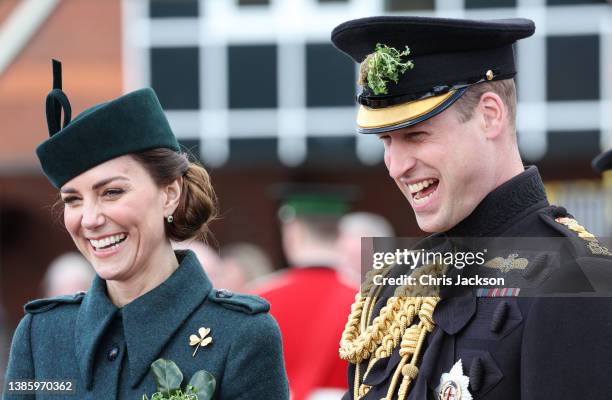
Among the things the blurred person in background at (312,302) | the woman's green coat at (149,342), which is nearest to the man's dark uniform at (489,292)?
the woman's green coat at (149,342)

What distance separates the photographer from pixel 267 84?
13.9m

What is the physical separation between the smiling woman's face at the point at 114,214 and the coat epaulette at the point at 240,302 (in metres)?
0.26

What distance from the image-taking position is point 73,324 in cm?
345

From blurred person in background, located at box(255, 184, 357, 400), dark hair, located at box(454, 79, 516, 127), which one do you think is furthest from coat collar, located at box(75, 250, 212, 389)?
blurred person in background, located at box(255, 184, 357, 400)

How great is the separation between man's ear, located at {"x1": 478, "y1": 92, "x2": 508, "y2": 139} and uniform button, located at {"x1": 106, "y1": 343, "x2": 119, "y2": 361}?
4.13 ft

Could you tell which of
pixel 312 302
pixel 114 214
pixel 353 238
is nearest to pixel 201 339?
pixel 114 214

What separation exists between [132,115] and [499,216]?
1.11m

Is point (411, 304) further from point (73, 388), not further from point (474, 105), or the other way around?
point (73, 388)

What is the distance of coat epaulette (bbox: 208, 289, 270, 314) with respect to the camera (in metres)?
3.34

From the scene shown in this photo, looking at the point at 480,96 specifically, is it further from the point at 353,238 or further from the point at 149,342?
the point at 353,238

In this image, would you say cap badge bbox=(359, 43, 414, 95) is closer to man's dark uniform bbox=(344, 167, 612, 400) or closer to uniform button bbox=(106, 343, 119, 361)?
man's dark uniform bbox=(344, 167, 612, 400)

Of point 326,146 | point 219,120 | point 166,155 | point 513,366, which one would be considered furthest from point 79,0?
point 513,366

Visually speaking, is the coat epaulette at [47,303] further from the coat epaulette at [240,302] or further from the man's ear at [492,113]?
the man's ear at [492,113]

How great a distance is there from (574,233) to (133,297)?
51.8 inches
